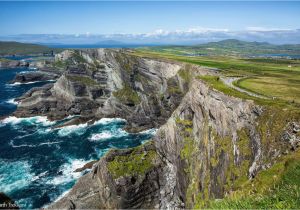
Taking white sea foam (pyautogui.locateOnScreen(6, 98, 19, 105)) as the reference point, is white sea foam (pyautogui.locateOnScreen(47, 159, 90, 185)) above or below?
below

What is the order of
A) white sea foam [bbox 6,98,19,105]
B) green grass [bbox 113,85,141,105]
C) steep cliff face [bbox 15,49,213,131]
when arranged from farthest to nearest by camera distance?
1. white sea foam [bbox 6,98,19,105]
2. green grass [bbox 113,85,141,105]
3. steep cliff face [bbox 15,49,213,131]

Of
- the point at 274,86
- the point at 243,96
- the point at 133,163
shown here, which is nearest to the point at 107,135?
the point at 133,163

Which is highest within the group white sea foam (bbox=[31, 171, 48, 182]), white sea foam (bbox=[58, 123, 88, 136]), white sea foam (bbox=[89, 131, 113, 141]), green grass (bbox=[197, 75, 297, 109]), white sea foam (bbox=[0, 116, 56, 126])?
green grass (bbox=[197, 75, 297, 109])

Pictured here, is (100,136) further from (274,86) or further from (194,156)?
(274,86)

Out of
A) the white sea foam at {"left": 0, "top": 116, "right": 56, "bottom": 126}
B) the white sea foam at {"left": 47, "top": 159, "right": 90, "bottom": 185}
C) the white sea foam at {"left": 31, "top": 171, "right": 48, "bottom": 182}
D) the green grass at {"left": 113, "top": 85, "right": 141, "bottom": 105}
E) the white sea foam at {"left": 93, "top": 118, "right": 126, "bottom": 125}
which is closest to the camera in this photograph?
the white sea foam at {"left": 47, "top": 159, "right": 90, "bottom": 185}

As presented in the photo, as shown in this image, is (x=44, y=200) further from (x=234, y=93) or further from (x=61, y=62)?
(x=61, y=62)

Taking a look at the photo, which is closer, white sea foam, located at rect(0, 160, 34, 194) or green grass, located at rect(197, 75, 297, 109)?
green grass, located at rect(197, 75, 297, 109)

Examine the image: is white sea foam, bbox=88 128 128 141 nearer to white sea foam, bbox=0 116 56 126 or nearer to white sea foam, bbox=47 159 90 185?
white sea foam, bbox=47 159 90 185

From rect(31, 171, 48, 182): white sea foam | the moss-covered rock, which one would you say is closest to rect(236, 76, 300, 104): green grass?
the moss-covered rock
